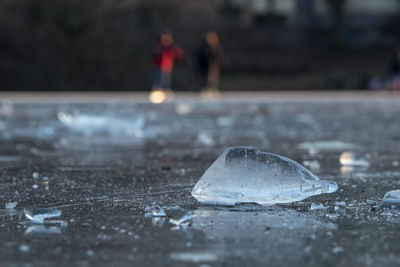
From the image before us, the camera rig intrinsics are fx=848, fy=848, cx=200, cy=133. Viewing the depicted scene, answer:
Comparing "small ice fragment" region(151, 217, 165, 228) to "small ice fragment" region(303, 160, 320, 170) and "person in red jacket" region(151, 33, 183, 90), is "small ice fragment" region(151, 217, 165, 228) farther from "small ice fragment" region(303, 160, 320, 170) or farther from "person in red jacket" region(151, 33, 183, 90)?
"person in red jacket" region(151, 33, 183, 90)

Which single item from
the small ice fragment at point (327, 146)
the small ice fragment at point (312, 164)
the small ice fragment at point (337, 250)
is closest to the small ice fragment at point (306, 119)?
the small ice fragment at point (327, 146)

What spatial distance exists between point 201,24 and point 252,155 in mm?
38675

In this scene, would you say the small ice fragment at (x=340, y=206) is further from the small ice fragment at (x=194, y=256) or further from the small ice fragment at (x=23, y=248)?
the small ice fragment at (x=23, y=248)

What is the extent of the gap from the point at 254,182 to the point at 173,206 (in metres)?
0.42

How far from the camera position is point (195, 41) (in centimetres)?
3962

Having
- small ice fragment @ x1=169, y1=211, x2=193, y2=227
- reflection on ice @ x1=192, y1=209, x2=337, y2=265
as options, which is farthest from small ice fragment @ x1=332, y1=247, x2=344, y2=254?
small ice fragment @ x1=169, y1=211, x2=193, y2=227

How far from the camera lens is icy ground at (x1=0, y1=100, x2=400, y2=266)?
311 centimetres

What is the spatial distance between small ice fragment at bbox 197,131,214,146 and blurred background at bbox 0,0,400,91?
71.4ft

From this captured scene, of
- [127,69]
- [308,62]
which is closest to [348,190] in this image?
[127,69]

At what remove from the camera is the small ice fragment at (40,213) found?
3768 mm

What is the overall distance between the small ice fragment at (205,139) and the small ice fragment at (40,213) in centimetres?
476

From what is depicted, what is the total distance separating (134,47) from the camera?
3297 centimetres

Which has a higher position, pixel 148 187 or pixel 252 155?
pixel 252 155

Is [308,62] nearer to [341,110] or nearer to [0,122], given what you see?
[341,110]
